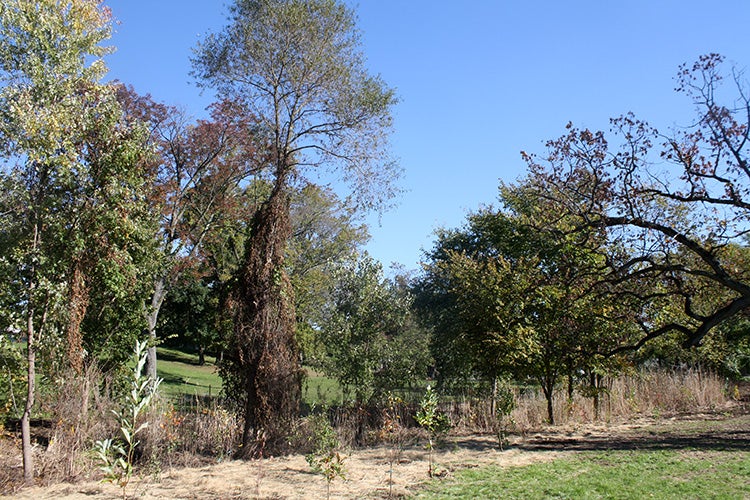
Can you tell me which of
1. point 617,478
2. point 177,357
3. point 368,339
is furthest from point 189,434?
point 177,357

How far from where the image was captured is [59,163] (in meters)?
7.89

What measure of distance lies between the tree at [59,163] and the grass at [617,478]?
5.72 meters

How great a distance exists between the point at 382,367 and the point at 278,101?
703cm

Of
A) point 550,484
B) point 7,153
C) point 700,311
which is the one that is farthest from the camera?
point 700,311

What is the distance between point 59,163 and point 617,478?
328 inches

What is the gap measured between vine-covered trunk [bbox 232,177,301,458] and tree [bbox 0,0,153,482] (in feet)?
6.96

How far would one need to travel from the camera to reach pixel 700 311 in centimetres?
1589

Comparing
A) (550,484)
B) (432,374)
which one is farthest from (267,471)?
(432,374)

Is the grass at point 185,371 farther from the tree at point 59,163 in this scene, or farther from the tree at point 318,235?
the tree at point 59,163

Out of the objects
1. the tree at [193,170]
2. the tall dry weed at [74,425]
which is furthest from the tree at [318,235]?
the tall dry weed at [74,425]

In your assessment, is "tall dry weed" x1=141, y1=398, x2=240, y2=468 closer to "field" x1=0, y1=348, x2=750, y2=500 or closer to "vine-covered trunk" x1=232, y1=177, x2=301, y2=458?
"field" x1=0, y1=348, x2=750, y2=500

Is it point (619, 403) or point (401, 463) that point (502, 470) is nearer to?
point (401, 463)

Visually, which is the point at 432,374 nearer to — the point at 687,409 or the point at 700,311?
the point at 687,409

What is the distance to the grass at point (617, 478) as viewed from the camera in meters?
6.43
